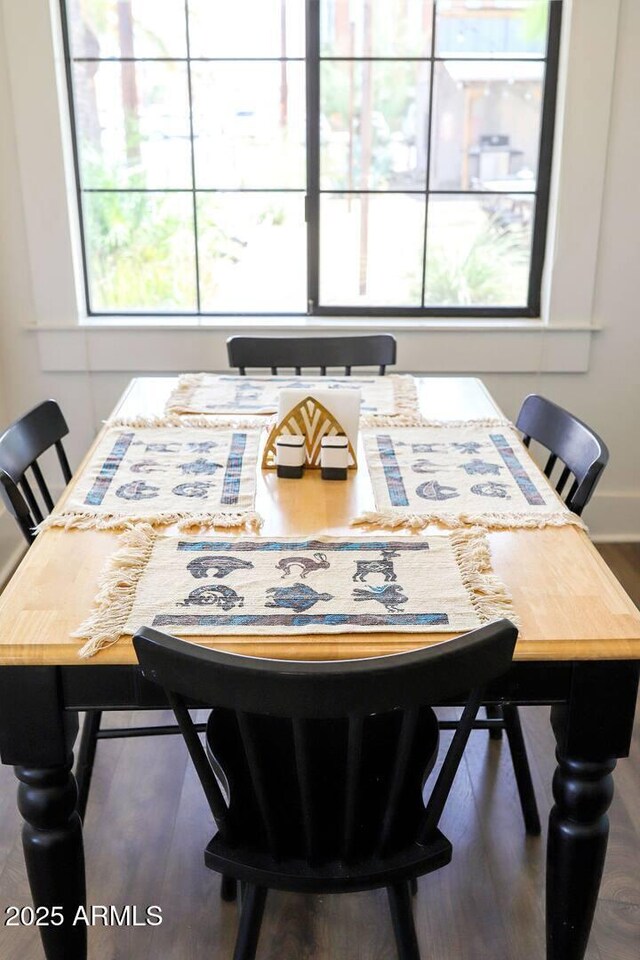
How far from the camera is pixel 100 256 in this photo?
3.33 metres

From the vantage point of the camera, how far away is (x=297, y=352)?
8.71 feet

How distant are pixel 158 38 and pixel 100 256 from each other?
752 millimetres

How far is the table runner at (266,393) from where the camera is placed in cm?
230

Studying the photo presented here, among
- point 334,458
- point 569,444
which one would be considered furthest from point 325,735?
point 569,444

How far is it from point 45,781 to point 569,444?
48.0 inches

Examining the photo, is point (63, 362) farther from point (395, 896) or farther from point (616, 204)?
point (395, 896)

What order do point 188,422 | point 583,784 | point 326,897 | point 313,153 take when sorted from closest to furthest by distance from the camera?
point 583,784
point 326,897
point 188,422
point 313,153

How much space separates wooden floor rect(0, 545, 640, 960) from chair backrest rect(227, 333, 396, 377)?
3.61 feet

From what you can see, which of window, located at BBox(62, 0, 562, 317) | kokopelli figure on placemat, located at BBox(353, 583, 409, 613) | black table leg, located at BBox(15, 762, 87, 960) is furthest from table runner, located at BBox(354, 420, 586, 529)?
window, located at BBox(62, 0, 562, 317)

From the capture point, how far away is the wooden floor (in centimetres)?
170

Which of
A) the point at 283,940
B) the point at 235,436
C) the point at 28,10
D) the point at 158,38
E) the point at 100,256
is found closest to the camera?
the point at 283,940

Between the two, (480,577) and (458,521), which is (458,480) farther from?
(480,577)

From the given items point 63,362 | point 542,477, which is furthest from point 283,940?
point 63,362

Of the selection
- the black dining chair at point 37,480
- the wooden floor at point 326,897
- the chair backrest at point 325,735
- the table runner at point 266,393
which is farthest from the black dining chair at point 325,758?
the table runner at point 266,393
